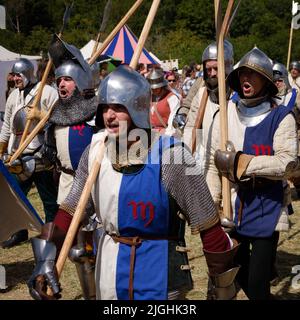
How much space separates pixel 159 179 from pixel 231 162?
103cm

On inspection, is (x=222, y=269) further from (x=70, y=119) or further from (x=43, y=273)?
(x=70, y=119)

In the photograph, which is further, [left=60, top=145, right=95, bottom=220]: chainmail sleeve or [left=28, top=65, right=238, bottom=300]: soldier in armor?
[left=60, top=145, right=95, bottom=220]: chainmail sleeve

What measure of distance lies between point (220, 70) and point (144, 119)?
3.47 ft

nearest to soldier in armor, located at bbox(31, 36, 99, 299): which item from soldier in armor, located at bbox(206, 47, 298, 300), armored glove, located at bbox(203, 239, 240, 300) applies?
soldier in armor, located at bbox(206, 47, 298, 300)

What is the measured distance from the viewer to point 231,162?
3727mm

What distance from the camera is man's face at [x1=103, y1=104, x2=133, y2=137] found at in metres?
2.83

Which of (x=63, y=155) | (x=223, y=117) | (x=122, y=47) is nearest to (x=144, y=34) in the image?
(x=223, y=117)

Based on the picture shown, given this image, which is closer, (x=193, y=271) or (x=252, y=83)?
(x=252, y=83)

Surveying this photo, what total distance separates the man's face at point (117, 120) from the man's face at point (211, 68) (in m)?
1.85

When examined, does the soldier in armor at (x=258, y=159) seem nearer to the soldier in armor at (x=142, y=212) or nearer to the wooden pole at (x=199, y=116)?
the wooden pole at (x=199, y=116)

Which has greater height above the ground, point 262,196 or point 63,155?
point 63,155

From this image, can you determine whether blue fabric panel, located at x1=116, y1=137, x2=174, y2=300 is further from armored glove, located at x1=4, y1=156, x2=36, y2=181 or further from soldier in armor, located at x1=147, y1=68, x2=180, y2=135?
soldier in armor, located at x1=147, y1=68, x2=180, y2=135

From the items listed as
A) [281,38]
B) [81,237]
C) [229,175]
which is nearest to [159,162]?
[229,175]

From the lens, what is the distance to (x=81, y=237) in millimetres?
4543
